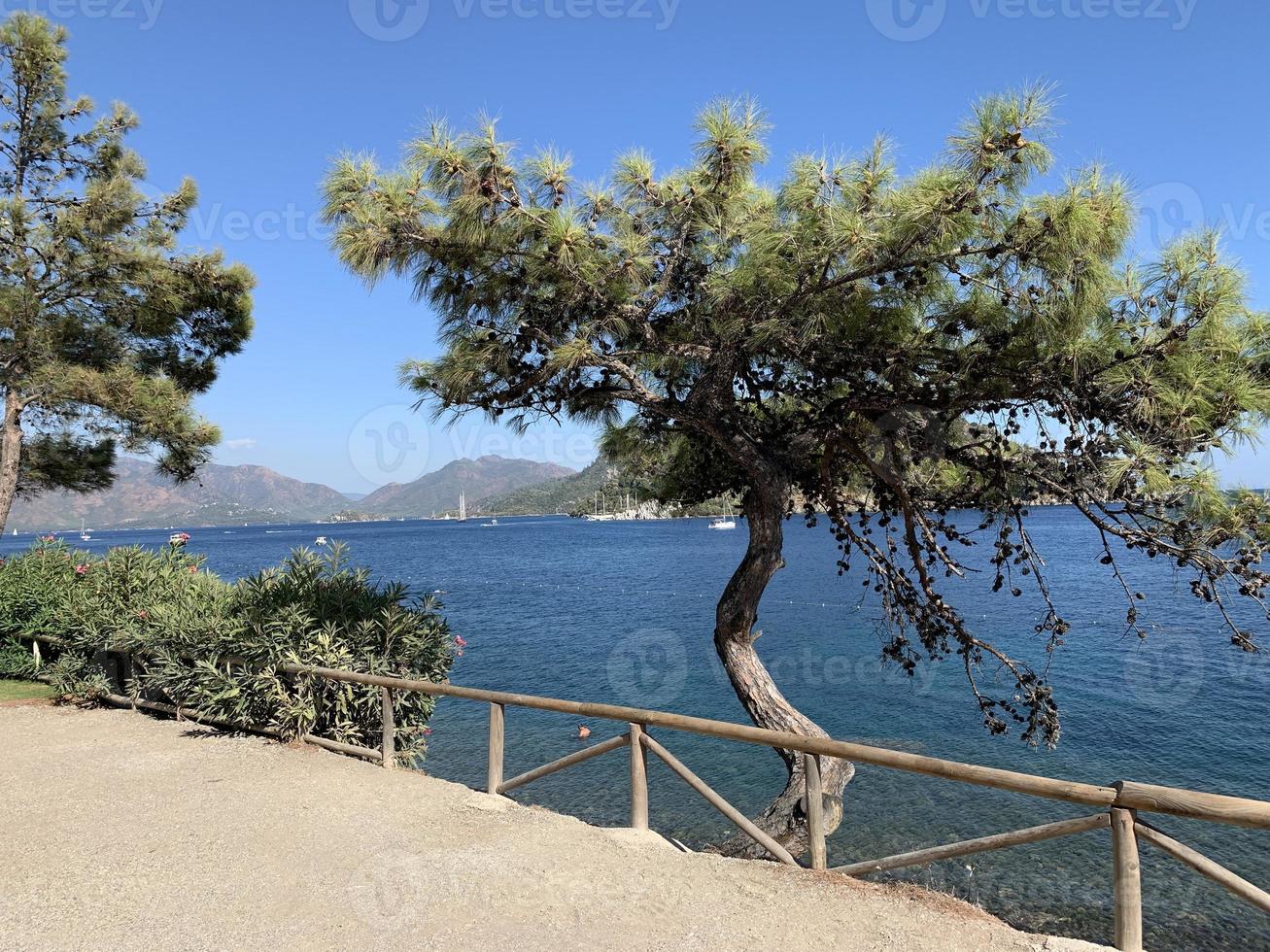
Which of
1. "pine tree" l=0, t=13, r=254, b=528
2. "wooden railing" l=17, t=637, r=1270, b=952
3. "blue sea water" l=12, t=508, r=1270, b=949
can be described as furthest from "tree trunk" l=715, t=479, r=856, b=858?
"pine tree" l=0, t=13, r=254, b=528

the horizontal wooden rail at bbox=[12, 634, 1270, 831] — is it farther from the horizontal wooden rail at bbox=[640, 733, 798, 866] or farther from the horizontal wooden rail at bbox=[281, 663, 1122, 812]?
the horizontal wooden rail at bbox=[640, 733, 798, 866]

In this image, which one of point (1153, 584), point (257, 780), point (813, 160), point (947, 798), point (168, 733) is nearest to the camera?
point (813, 160)

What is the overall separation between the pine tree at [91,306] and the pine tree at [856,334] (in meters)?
7.78

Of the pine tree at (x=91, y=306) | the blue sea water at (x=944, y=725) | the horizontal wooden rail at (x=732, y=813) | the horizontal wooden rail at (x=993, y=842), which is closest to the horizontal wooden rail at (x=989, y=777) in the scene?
the horizontal wooden rail at (x=993, y=842)

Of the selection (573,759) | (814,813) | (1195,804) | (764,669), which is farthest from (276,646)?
(1195,804)

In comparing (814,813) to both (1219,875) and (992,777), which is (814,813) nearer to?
(992,777)

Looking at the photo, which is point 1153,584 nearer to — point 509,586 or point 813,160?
point 509,586

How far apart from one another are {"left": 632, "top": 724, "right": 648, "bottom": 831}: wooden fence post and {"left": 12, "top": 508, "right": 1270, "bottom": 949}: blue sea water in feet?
10.4

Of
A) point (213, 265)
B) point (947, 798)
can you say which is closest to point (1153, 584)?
point (947, 798)

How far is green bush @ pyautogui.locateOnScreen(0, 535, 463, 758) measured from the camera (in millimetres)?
7488

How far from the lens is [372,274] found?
5.59 meters

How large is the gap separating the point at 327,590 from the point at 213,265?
720 cm

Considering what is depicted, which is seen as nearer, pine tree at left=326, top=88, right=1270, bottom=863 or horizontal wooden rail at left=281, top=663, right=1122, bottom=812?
horizontal wooden rail at left=281, top=663, right=1122, bottom=812

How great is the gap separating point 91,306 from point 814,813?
502 inches
